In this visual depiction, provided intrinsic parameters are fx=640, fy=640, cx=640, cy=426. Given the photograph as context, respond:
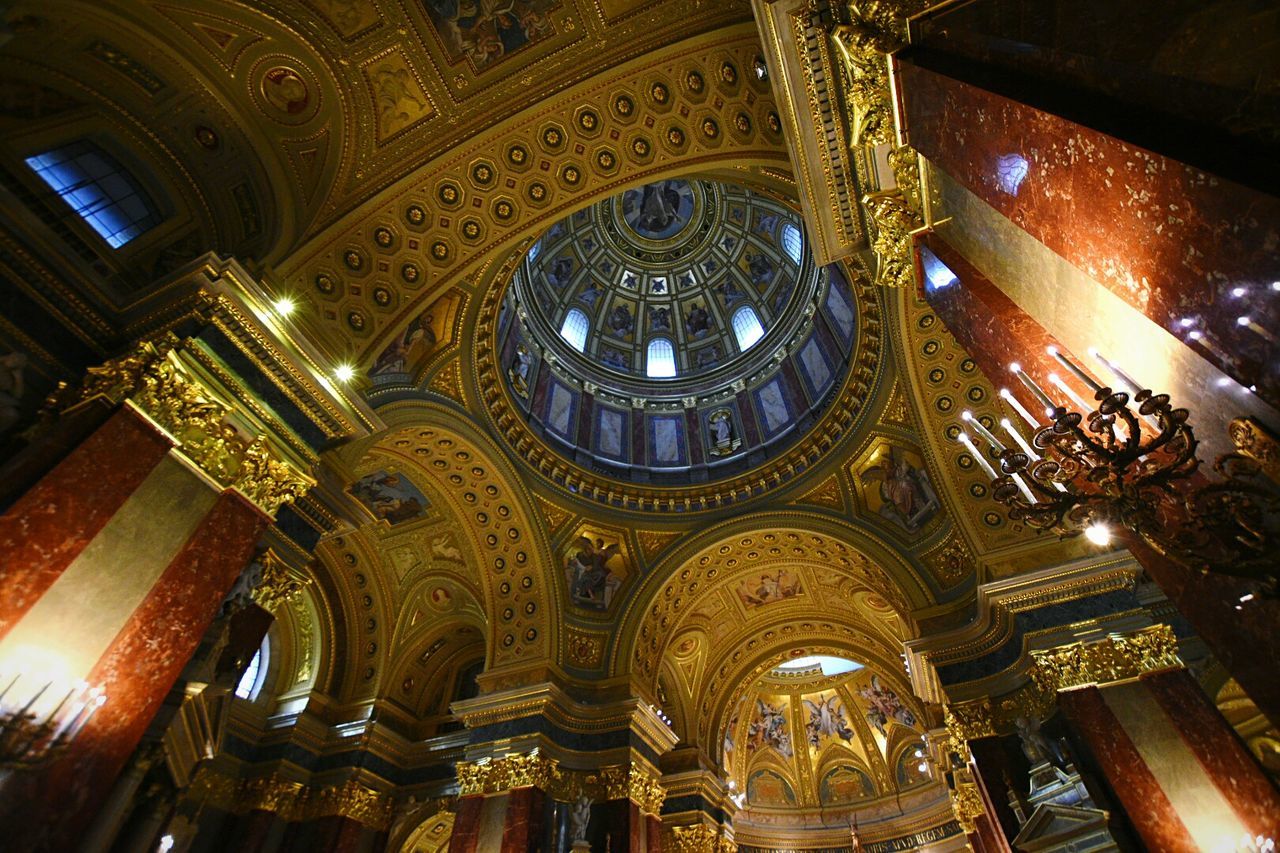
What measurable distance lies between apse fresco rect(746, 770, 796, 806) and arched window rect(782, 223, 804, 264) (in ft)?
55.5

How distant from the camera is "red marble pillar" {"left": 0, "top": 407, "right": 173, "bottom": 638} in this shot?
16.0ft

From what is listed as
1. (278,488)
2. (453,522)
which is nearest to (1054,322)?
(278,488)

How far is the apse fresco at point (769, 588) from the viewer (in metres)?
16.3

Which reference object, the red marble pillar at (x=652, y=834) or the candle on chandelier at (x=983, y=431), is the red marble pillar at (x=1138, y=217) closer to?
the candle on chandelier at (x=983, y=431)

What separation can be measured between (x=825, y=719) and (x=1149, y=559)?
20.2 meters

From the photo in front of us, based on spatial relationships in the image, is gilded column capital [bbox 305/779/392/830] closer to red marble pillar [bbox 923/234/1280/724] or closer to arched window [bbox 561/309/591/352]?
arched window [bbox 561/309/591/352]

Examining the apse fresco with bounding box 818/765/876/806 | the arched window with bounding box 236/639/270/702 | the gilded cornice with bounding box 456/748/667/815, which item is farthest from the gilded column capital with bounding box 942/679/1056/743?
the arched window with bounding box 236/639/270/702

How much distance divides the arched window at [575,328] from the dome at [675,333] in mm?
40

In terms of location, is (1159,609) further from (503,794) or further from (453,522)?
(453,522)

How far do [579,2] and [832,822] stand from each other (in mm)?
22942

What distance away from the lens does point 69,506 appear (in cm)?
532

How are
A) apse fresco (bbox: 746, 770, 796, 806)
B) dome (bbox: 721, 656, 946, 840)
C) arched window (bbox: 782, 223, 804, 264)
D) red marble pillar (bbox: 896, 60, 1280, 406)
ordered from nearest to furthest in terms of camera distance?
1. red marble pillar (bbox: 896, 60, 1280, 406)
2. arched window (bbox: 782, 223, 804, 264)
3. dome (bbox: 721, 656, 946, 840)
4. apse fresco (bbox: 746, 770, 796, 806)

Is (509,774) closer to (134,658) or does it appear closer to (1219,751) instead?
(134,658)

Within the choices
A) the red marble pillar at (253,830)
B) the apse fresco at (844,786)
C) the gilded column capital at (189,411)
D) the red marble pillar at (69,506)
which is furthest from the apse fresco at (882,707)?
the red marble pillar at (69,506)
